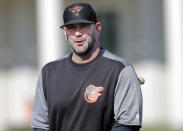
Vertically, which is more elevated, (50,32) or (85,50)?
(50,32)

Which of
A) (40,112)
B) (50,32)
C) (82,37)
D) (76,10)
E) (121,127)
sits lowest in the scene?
(121,127)

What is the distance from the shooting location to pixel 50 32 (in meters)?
11.1

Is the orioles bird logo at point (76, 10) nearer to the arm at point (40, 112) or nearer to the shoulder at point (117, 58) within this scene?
the shoulder at point (117, 58)

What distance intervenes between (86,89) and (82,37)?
42 centimetres

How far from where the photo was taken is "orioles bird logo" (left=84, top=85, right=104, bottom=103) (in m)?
3.91

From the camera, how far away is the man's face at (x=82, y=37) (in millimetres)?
3992

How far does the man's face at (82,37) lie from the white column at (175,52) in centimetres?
744

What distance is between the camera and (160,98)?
12672 mm

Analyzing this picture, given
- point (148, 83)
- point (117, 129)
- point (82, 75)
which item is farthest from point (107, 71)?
point (148, 83)

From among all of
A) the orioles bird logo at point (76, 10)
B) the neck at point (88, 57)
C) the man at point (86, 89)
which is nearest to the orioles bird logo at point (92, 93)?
the man at point (86, 89)

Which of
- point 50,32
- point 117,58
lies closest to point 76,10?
point 117,58

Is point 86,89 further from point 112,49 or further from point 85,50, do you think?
point 112,49

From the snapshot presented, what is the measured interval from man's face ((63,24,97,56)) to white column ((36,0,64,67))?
274 inches

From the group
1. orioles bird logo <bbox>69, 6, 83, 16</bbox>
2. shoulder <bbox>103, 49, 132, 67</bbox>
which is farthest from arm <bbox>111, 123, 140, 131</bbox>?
orioles bird logo <bbox>69, 6, 83, 16</bbox>
